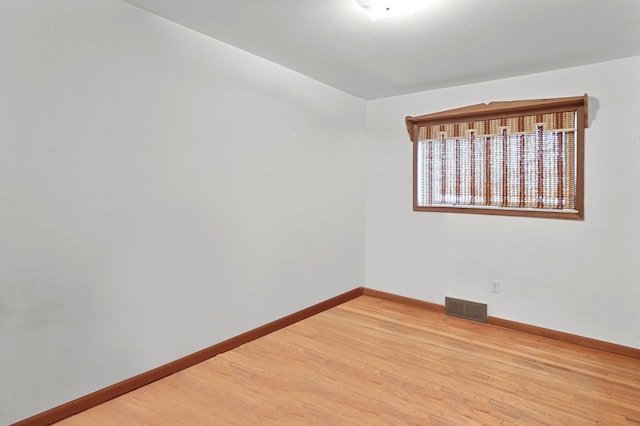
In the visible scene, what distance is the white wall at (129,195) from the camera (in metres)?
1.96

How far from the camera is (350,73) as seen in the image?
3.55 metres

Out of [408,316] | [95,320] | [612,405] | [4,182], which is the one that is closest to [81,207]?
[4,182]

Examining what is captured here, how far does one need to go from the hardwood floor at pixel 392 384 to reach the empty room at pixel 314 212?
0.07ft

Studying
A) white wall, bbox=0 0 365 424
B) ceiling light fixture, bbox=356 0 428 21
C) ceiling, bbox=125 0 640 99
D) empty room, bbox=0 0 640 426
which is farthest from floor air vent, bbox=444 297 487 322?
ceiling light fixture, bbox=356 0 428 21

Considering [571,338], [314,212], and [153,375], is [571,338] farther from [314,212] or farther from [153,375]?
[153,375]

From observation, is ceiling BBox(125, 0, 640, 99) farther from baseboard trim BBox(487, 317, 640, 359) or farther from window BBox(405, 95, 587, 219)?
baseboard trim BBox(487, 317, 640, 359)

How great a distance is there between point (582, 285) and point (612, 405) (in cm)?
120

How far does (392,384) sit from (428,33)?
94.2 inches

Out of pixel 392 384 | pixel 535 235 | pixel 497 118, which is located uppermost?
pixel 497 118

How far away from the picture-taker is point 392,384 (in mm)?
2545

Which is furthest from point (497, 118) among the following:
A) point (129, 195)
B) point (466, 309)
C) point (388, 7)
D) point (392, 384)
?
point (129, 195)

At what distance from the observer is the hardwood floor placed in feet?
7.18

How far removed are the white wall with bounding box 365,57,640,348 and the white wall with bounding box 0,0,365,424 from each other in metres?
1.29

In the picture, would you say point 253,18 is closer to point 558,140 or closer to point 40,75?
point 40,75
